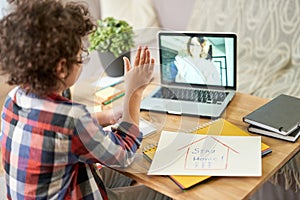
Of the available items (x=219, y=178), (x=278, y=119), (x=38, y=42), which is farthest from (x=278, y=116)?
(x=38, y=42)

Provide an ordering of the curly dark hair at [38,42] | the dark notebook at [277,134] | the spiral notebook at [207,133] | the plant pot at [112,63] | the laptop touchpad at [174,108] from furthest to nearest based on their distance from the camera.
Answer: the plant pot at [112,63] → the laptop touchpad at [174,108] → the dark notebook at [277,134] → the spiral notebook at [207,133] → the curly dark hair at [38,42]

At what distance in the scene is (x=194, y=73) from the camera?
155 centimetres

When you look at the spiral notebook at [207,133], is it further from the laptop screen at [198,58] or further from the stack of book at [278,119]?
the laptop screen at [198,58]

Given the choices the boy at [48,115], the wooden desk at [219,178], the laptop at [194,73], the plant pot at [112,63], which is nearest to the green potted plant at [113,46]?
the plant pot at [112,63]

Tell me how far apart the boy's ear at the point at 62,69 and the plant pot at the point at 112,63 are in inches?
30.9

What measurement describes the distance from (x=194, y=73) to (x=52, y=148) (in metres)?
0.69

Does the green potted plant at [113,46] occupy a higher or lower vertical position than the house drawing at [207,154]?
higher

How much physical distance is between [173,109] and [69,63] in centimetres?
52

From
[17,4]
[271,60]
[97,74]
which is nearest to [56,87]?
[17,4]

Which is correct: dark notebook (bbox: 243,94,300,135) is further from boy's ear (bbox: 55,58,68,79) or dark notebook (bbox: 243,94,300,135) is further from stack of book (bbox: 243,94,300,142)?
boy's ear (bbox: 55,58,68,79)

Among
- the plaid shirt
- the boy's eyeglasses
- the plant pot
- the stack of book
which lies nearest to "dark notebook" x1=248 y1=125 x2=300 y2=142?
the stack of book

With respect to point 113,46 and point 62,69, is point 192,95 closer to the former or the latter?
point 113,46

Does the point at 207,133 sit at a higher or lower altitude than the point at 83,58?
lower

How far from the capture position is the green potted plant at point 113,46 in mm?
1817
